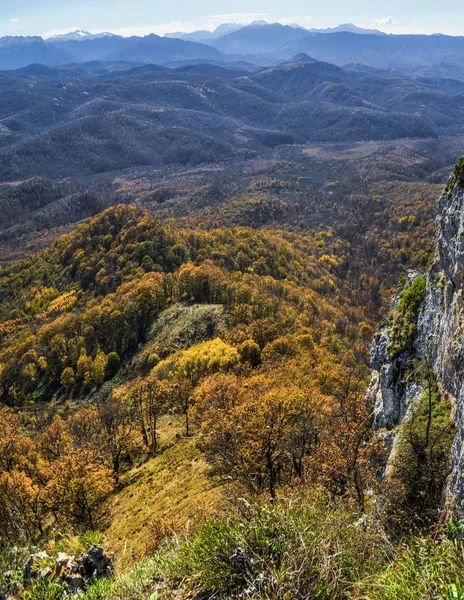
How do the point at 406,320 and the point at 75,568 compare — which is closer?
the point at 75,568

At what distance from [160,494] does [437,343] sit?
4229 centimetres

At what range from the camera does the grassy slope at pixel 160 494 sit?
142 ft

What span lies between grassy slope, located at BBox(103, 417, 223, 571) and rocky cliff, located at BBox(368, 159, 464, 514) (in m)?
20.2

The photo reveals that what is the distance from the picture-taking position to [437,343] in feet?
104

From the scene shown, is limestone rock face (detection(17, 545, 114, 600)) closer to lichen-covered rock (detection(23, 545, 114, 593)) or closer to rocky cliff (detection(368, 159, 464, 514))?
lichen-covered rock (detection(23, 545, 114, 593))

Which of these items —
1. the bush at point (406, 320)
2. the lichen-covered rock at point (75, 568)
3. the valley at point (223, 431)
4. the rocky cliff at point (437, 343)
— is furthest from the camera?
the bush at point (406, 320)

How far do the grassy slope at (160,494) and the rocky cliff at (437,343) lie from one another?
2022cm

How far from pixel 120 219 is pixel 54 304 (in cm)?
5395

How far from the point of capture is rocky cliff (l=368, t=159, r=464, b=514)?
23.8 m

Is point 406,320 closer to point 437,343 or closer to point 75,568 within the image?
point 437,343

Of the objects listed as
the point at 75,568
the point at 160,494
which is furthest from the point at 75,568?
the point at 160,494

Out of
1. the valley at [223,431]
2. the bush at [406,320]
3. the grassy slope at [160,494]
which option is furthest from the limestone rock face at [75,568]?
the bush at [406,320]

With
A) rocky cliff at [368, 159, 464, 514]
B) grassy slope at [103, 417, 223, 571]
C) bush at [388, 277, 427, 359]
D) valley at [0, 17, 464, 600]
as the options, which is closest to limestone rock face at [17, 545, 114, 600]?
valley at [0, 17, 464, 600]

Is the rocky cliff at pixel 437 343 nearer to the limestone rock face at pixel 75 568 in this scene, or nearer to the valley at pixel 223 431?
the valley at pixel 223 431
